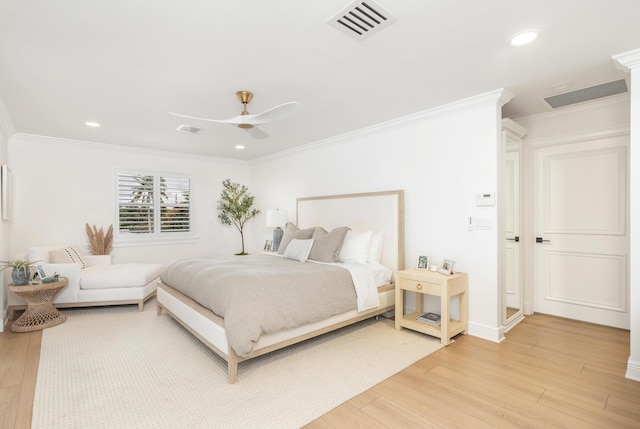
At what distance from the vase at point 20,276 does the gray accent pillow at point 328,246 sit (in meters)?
3.24

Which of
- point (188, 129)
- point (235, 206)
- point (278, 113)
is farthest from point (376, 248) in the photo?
point (235, 206)

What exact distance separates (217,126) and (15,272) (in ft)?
9.29

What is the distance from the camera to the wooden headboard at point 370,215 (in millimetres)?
4000

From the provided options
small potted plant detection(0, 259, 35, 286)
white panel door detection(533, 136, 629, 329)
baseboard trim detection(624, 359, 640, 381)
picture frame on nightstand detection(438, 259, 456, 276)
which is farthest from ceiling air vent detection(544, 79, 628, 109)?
small potted plant detection(0, 259, 35, 286)

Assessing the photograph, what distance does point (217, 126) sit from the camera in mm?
4270

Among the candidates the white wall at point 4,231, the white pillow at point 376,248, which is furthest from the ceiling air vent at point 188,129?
the white pillow at point 376,248

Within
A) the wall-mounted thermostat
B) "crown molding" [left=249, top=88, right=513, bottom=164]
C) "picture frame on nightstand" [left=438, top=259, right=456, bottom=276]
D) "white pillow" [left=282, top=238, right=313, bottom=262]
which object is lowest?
"picture frame on nightstand" [left=438, top=259, right=456, bottom=276]

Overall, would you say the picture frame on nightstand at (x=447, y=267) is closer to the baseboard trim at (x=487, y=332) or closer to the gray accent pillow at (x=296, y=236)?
the baseboard trim at (x=487, y=332)

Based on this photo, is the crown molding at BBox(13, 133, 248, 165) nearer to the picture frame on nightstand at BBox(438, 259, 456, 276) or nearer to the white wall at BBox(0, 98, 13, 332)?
the white wall at BBox(0, 98, 13, 332)

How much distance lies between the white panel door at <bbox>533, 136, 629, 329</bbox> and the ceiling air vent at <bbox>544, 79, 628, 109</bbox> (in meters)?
0.51

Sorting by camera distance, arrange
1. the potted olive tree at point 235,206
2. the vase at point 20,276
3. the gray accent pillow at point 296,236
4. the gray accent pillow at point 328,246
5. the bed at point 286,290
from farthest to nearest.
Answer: the potted olive tree at point 235,206 → the gray accent pillow at point 296,236 → the gray accent pillow at point 328,246 → the vase at point 20,276 → the bed at point 286,290

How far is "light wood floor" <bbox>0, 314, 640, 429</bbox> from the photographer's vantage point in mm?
1988

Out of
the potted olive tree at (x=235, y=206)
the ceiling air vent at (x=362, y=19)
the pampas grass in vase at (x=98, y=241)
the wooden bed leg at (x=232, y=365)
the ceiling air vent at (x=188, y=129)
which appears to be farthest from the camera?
the potted olive tree at (x=235, y=206)

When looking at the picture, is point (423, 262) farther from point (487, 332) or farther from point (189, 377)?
point (189, 377)
